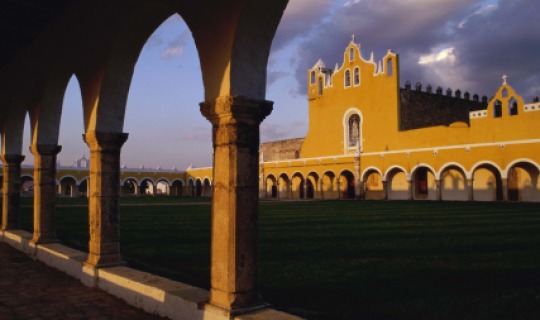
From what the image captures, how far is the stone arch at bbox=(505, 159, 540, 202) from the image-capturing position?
22.1m

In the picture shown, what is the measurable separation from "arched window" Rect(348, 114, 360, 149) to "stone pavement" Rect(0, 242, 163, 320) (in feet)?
88.3

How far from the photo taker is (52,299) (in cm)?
448

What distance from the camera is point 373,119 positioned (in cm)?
3012

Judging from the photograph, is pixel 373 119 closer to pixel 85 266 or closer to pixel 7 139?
pixel 7 139

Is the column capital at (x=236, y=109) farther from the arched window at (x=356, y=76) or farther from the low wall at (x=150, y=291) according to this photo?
the arched window at (x=356, y=76)

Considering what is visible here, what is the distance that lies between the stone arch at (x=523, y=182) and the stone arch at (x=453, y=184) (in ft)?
7.12

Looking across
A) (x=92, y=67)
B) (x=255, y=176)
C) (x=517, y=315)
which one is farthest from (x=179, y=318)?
(x=92, y=67)

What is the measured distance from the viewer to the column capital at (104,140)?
16.5 ft

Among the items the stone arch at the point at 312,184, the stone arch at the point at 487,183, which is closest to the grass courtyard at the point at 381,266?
the stone arch at the point at 487,183

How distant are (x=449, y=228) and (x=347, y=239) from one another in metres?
3.00

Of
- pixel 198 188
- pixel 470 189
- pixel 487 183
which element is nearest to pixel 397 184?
pixel 487 183

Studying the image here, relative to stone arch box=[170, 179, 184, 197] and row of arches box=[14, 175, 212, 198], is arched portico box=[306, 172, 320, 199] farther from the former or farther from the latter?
stone arch box=[170, 179, 184, 197]

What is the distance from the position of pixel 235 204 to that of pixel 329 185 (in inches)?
1166

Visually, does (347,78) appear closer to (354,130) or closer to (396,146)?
(354,130)
